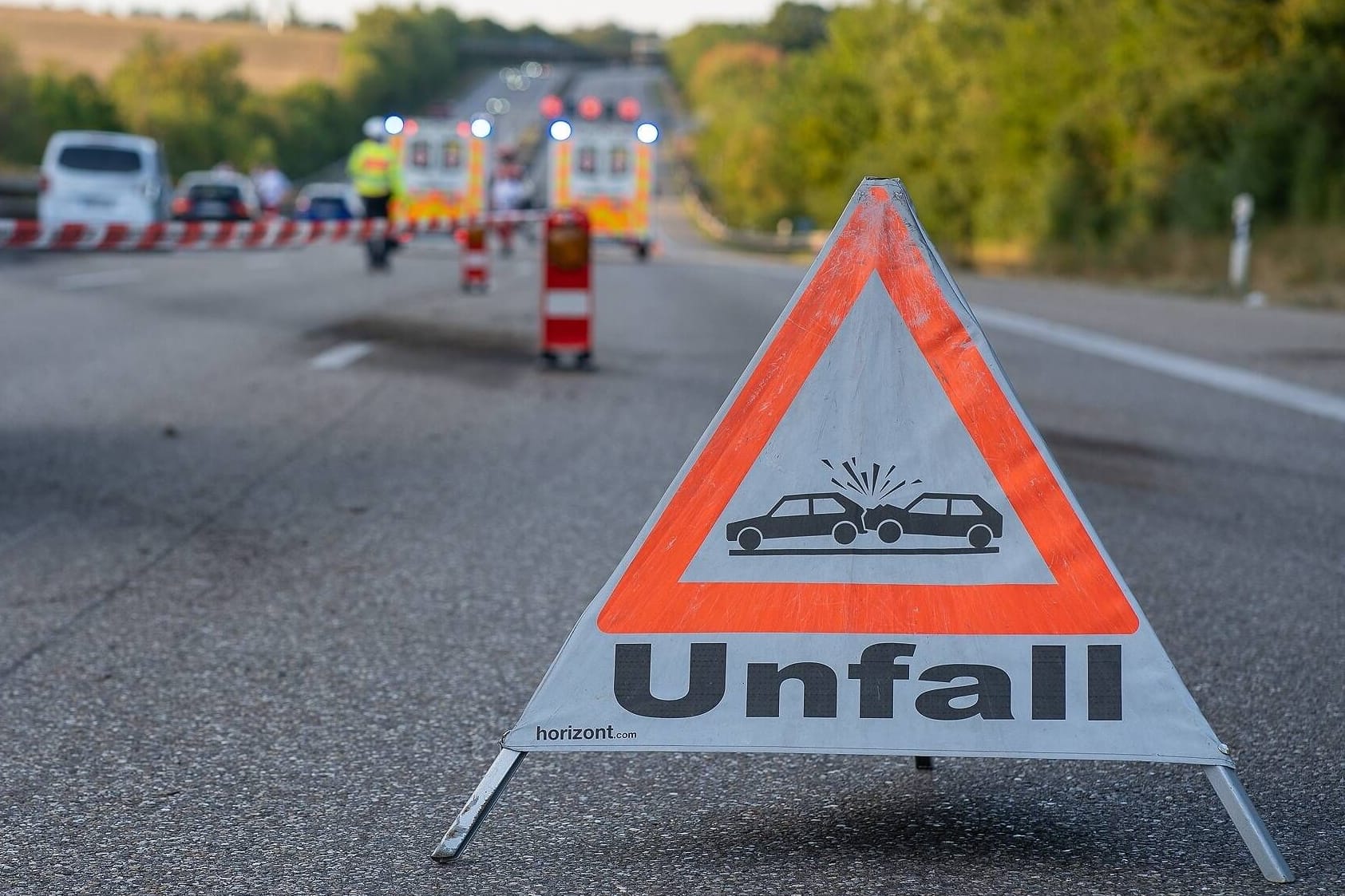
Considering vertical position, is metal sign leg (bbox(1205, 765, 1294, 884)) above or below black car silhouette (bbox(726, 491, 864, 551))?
below

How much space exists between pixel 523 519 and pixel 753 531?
143 inches

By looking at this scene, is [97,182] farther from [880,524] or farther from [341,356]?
[880,524]

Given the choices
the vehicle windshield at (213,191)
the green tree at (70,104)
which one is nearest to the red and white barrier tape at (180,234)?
the vehicle windshield at (213,191)

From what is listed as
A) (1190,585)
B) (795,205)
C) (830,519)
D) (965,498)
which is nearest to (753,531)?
(830,519)

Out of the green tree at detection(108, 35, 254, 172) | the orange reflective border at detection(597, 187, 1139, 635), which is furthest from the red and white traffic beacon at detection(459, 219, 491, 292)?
the green tree at detection(108, 35, 254, 172)

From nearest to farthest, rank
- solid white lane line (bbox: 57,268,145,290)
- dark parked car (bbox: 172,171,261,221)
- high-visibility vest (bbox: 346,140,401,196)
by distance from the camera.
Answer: solid white lane line (bbox: 57,268,145,290), high-visibility vest (bbox: 346,140,401,196), dark parked car (bbox: 172,171,261,221)

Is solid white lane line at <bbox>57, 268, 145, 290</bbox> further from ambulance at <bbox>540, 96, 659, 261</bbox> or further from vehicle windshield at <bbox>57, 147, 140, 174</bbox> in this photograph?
ambulance at <bbox>540, 96, 659, 261</bbox>

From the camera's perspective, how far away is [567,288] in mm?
12023

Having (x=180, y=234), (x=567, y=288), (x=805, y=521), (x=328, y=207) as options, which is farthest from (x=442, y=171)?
(x=805, y=521)

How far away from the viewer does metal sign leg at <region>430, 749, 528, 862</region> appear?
3357 millimetres

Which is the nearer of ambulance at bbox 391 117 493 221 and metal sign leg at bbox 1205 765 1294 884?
metal sign leg at bbox 1205 765 1294 884

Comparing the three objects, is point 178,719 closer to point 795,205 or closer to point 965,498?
point 965,498

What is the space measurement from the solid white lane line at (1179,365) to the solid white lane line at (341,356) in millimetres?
4542

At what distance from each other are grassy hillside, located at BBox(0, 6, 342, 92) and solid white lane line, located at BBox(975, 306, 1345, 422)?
115 m
